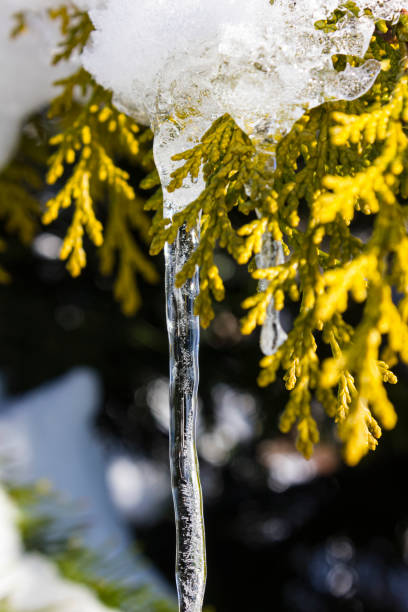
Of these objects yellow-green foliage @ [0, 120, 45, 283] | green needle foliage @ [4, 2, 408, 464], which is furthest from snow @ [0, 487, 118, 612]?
green needle foliage @ [4, 2, 408, 464]

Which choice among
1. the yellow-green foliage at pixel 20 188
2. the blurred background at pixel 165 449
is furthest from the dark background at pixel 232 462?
the yellow-green foliage at pixel 20 188

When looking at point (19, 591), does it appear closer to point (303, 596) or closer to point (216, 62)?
point (216, 62)

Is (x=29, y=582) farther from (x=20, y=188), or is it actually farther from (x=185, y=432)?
(x=20, y=188)

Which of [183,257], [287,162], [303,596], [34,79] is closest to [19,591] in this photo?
[183,257]

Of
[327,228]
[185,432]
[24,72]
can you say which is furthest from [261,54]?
[24,72]

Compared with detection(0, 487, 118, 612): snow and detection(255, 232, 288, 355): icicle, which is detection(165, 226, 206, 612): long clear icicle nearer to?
detection(255, 232, 288, 355): icicle

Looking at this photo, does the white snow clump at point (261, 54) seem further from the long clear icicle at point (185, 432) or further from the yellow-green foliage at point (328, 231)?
the long clear icicle at point (185, 432)
